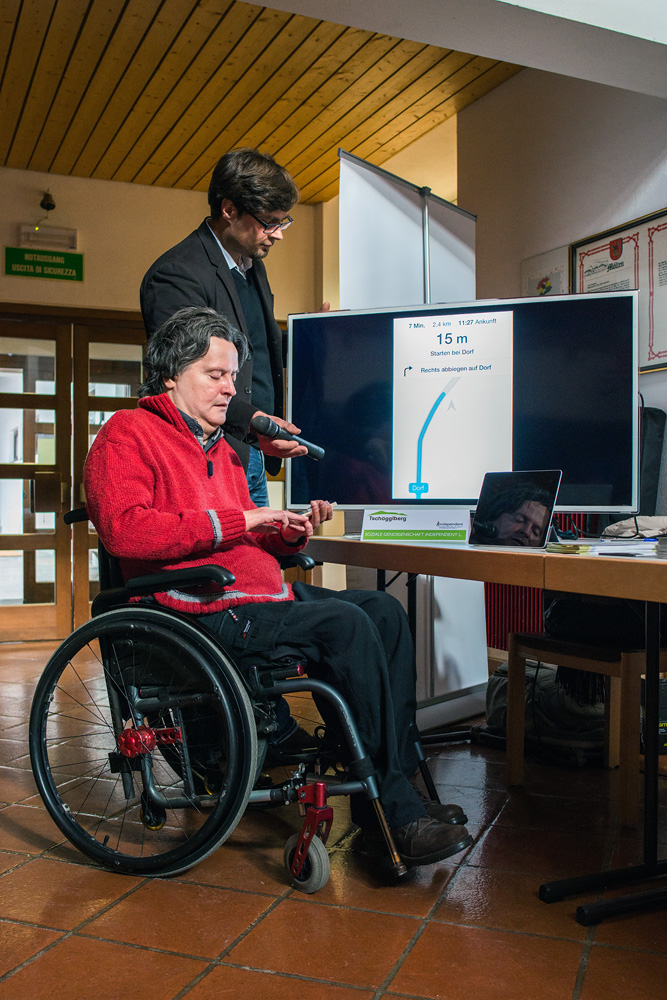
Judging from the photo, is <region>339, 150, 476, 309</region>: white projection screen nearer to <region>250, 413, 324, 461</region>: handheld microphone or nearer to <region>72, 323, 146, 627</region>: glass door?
<region>250, 413, 324, 461</region>: handheld microphone

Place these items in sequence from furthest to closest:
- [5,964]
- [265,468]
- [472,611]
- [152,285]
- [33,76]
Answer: [33,76] < [472,611] < [265,468] < [152,285] < [5,964]

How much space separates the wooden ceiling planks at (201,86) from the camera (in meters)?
3.53

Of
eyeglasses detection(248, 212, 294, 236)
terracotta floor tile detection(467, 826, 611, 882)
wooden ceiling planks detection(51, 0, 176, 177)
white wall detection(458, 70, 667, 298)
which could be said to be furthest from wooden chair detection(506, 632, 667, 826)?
wooden ceiling planks detection(51, 0, 176, 177)

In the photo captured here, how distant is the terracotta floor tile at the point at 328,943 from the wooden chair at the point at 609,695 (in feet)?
2.48

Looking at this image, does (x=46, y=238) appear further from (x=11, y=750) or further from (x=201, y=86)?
(x=11, y=750)

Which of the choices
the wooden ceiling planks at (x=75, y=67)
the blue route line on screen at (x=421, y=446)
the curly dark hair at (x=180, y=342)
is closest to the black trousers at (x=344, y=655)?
the curly dark hair at (x=180, y=342)

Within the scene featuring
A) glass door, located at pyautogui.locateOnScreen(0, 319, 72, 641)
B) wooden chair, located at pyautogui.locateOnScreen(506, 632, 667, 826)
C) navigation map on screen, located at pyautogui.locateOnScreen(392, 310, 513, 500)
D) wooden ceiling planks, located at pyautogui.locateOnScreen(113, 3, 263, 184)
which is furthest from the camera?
glass door, located at pyautogui.locateOnScreen(0, 319, 72, 641)

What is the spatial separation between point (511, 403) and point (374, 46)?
235 cm

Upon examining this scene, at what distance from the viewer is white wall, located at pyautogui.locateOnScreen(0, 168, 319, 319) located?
504 centimetres

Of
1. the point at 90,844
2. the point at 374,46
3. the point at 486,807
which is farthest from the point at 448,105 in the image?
the point at 90,844

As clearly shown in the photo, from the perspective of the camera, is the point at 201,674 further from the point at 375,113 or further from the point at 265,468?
the point at 375,113

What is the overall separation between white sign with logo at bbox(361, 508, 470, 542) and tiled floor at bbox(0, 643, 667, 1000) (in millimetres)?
685

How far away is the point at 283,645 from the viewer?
1.57 metres

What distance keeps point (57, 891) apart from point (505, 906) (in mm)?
848
